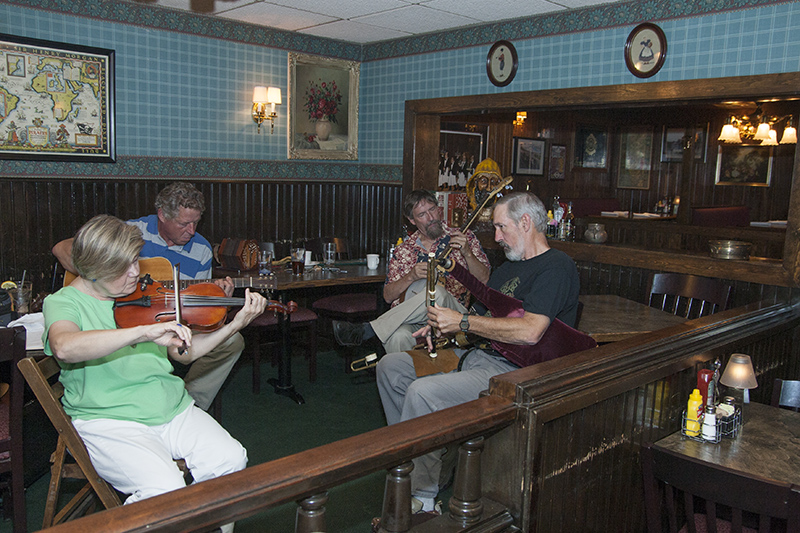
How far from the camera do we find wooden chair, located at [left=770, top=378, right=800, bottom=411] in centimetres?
310

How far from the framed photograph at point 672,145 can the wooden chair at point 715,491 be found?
9856mm

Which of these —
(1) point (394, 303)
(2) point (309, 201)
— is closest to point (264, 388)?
(1) point (394, 303)

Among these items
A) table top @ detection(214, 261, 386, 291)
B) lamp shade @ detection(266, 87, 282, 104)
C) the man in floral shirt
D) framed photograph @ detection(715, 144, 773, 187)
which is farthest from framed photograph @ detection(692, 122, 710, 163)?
the man in floral shirt

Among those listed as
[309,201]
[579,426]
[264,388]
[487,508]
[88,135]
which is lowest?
[264,388]

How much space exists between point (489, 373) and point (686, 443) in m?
0.91

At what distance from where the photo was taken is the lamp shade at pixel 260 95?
20.7 ft

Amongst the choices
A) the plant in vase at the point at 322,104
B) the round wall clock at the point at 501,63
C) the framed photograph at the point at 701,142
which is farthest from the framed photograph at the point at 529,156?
the round wall clock at the point at 501,63

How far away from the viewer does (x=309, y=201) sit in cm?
688

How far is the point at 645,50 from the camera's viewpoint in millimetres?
4801

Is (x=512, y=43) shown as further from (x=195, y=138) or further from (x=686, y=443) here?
(x=686, y=443)

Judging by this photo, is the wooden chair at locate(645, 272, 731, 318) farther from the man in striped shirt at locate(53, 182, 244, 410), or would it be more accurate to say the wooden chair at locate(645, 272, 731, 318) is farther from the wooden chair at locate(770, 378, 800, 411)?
the man in striped shirt at locate(53, 182, 244, 410)

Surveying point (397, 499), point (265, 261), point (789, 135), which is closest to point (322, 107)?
point (265, 261)

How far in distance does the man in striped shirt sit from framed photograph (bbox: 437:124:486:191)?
3.88 m

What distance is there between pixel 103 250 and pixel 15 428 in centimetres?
100
